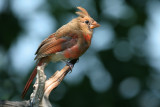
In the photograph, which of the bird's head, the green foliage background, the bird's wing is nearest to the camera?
the bird's wing

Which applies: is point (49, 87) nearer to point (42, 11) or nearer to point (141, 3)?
point (42, 11)

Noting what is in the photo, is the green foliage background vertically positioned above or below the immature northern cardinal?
below

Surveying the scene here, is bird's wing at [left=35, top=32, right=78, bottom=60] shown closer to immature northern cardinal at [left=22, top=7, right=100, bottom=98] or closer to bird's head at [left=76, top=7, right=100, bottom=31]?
immature northern cardinal at [left=22, top=7, right=100, bottom=98]

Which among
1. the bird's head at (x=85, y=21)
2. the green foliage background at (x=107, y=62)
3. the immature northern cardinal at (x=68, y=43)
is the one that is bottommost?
the green foliage background at (x=107, y=62)

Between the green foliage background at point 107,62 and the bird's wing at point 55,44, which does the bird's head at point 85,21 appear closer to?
the bird's wing at point 55,44

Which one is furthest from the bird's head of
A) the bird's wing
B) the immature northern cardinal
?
the bird's wing

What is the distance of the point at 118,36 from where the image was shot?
222 inches

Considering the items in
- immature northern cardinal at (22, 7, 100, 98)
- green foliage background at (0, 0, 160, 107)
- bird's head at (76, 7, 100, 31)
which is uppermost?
bird's head at (76, 7, 100, 31)

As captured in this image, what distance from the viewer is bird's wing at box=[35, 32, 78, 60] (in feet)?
14.3

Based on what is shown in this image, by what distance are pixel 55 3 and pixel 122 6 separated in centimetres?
100

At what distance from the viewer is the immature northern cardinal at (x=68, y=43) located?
4.39 metres

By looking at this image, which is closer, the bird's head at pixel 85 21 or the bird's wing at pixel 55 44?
the bird's wing at pixel 55 44

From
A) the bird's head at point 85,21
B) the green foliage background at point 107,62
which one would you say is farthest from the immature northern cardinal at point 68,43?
the green foliage background at point 107,62

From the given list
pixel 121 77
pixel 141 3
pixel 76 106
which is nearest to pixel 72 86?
pixel 76 106
